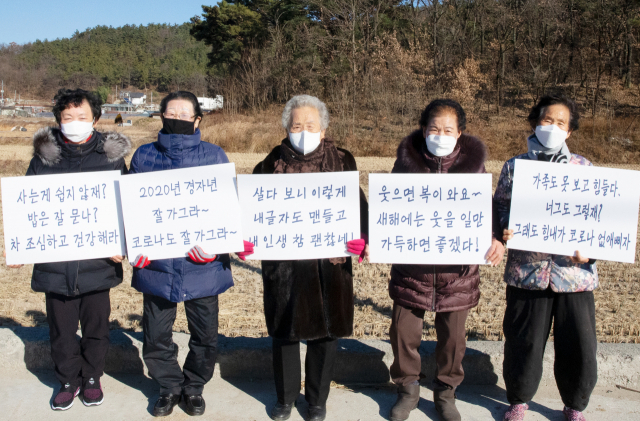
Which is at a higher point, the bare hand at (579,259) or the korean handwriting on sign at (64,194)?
the korean handwriting on sign at (64,194)

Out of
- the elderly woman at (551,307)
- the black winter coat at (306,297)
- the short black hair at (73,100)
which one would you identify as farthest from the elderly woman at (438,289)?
the short black hair at (73,100)

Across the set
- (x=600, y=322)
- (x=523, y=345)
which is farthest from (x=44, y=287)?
(x=600, y=322)

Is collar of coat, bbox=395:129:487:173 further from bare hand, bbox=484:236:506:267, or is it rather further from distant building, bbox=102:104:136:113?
distant building, bbox=102:104:136:113

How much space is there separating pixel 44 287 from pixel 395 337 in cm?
211

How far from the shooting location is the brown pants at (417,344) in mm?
3096

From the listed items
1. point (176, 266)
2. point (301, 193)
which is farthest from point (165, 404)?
point (301, 193)

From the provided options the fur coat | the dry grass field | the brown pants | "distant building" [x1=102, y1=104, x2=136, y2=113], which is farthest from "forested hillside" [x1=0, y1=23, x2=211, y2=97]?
the brown pants

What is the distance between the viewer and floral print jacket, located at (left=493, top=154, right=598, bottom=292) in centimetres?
294

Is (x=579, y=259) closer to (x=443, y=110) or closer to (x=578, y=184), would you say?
(x=578, y=184)

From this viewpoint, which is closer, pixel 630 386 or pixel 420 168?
pixel 420 168

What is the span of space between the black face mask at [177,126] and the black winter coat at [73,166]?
359 mm

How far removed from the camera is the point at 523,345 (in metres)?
3.07

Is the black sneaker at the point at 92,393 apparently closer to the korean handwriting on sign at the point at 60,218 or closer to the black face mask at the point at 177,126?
the korean handwriting on sign at the point at 60,218

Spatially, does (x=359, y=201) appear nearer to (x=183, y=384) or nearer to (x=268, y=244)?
(x=268, y=244)
